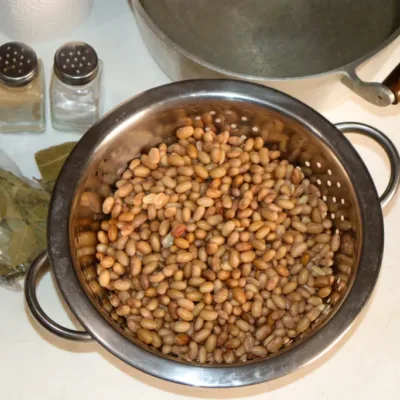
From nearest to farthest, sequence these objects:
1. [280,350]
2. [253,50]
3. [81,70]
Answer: [280,350] < [81,70] < [253,50]

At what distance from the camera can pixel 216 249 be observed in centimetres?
78

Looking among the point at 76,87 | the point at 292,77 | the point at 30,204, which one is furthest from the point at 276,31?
the point at 30,204

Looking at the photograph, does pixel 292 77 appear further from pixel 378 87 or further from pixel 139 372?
pixel 139 372

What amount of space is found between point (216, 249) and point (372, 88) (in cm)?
25

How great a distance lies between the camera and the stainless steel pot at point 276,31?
35.1 inches

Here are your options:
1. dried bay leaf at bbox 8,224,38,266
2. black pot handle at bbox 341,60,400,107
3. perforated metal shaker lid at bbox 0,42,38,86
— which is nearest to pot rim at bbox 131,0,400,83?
black pot handle at bbox 341,60,400,107

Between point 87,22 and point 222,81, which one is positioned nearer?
point 222,81

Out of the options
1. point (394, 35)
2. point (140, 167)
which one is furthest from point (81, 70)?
point (394, 35)

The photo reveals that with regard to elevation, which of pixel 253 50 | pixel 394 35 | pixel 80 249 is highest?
pixel 394 35

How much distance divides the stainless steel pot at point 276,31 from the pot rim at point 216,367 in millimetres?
137

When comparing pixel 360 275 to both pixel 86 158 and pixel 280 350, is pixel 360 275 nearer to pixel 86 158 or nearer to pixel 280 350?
pixel 280 350

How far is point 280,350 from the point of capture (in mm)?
685

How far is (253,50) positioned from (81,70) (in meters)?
0.24

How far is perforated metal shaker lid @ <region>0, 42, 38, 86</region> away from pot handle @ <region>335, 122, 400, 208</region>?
1.22 ft
